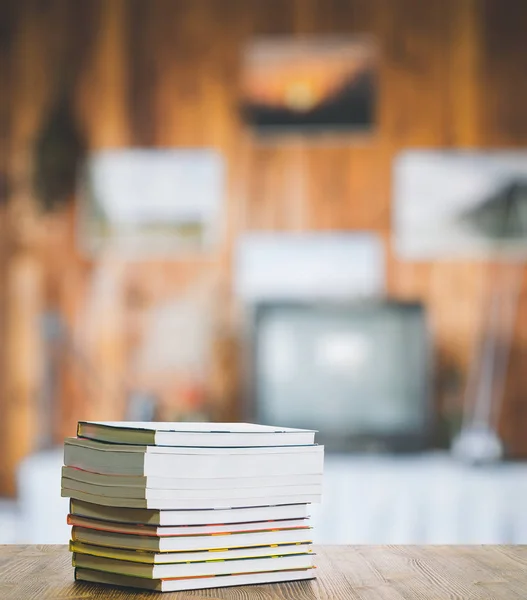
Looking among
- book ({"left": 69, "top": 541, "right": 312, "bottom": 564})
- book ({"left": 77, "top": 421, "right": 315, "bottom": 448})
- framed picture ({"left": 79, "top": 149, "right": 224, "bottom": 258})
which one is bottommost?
book ({"left": 69, "top": 541, "right": 312, "bottom": 564})

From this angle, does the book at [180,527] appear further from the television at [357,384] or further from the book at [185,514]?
the television at [357,384]

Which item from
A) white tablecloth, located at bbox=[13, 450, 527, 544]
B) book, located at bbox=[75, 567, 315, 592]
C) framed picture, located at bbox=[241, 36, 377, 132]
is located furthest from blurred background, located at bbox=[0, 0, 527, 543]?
book, located at bbox=[75, 567, 315, 592]

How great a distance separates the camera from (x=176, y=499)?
3.17 ft

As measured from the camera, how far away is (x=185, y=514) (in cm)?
97

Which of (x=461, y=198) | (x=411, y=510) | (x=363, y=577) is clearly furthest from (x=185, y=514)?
(x=461, y=198)

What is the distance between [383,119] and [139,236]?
1183 millimetres

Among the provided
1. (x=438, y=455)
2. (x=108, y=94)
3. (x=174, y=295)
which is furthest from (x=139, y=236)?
(x=438, y=455)

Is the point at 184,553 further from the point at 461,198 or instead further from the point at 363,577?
the point at 461,198

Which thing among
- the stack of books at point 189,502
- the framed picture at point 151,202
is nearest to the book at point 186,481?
the stack of books at point 189,502

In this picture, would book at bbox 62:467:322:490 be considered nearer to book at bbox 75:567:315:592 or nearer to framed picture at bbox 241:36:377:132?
book at bbox 75:567:315:592

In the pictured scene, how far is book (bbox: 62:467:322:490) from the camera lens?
96cm

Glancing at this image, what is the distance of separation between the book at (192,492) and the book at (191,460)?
0.02 m

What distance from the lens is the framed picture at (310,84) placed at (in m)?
3.77

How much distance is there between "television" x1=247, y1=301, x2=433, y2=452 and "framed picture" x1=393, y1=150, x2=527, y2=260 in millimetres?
532
